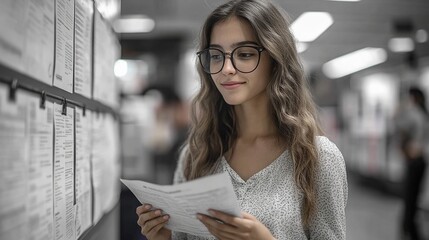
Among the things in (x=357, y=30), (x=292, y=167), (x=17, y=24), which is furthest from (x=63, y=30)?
(x=357, y=30)

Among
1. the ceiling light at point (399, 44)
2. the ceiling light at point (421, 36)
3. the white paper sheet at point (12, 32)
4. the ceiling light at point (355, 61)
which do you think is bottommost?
the white paper sheet at point (12, 32)

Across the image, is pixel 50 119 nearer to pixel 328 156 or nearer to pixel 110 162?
pixel 328 156

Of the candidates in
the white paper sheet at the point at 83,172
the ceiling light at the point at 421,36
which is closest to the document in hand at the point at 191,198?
the white paper sheet at the point at 83,172

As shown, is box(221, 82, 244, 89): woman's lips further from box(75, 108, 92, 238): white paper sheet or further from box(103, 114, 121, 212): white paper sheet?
box(103, 114, 121, 212): white paper sheet

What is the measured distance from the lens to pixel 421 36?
8.87 metres

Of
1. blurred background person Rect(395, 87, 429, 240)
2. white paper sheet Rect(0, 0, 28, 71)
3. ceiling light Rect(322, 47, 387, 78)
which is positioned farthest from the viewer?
ceiling light Rect(322, 47, 387, 78)

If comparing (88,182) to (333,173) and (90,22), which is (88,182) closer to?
(90,22)

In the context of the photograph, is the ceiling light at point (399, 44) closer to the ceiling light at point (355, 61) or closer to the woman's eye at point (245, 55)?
the ceiling light at point (355, 61)

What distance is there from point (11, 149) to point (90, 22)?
91cm

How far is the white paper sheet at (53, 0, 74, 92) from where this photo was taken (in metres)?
1.23

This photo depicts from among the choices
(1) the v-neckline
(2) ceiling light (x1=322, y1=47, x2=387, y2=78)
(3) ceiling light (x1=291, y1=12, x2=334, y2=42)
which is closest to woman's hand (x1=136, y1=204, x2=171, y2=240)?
(1) the v-neckline

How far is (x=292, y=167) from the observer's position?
1.49m

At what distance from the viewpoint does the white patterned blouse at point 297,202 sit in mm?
1413

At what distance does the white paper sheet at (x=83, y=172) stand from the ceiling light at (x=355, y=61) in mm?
10043
